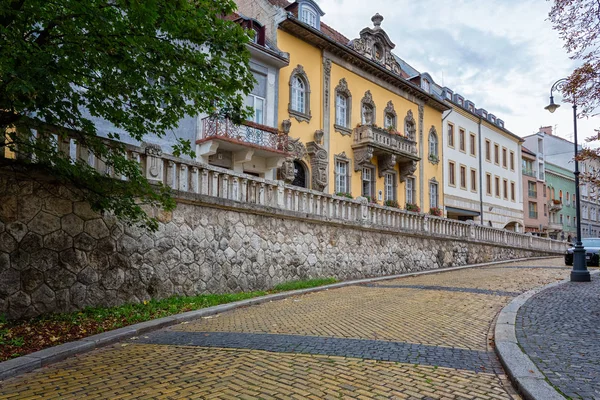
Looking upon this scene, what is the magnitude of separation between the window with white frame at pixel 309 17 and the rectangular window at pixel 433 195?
14391 mm

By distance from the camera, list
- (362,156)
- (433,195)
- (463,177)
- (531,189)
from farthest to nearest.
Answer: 1. (531,189)
2. (463,177)
3. (433,195)
4. (362,156)

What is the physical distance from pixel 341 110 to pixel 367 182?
462cm

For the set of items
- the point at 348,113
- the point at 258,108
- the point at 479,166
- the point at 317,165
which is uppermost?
the point at 348,113

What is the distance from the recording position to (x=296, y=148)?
71.3ft

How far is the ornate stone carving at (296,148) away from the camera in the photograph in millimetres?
21297

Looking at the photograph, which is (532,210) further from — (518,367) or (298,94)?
(518,367)

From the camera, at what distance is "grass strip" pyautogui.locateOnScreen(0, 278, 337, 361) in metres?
5.95

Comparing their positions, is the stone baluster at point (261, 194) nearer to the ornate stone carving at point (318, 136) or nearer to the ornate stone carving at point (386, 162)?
the ornate stone carving at point (318, 136)

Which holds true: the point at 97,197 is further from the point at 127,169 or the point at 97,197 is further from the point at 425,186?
the point at 425,186

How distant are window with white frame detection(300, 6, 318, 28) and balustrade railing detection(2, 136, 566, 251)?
12149mm

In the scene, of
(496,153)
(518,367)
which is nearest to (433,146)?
(496,153)

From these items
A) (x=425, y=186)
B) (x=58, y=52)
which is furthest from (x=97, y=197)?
(x=425, y=186)

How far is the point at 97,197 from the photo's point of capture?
718 centimetres

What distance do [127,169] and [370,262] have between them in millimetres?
10461
